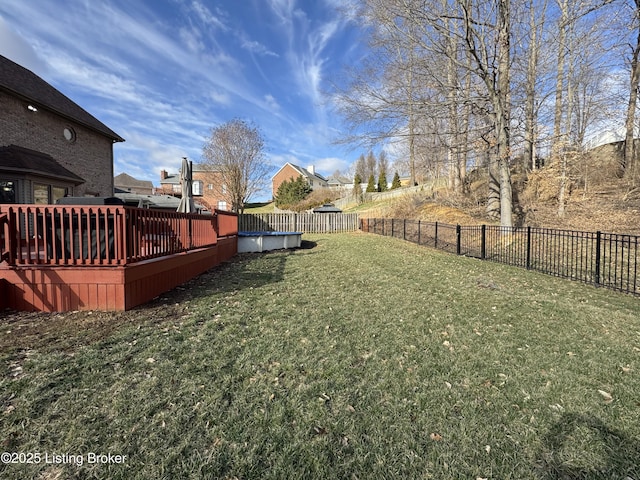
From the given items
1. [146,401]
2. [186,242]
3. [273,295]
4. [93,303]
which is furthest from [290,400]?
[186,242]

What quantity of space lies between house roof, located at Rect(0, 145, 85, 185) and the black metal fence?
1496 centimetres

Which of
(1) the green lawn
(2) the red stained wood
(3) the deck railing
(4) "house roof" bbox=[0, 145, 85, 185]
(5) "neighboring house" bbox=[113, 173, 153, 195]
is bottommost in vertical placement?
(1) the green lawn

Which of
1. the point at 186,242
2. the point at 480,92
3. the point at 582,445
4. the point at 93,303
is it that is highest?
the point at 480,92

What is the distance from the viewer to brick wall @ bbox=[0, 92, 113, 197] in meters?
11.1

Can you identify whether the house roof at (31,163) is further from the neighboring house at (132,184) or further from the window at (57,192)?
the neighboring house at (132,184)

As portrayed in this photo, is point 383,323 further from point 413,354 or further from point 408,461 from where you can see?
point 408,461

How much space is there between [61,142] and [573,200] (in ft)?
75.7

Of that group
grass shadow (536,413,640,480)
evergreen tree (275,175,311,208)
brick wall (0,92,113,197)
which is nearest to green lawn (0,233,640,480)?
grass shadow (536,413,640,480)

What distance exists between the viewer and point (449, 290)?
5.67 m

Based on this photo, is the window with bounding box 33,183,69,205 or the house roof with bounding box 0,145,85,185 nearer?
the house roof with bounding box 0,145,85,185

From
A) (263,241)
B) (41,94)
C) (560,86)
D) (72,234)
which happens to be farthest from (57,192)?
(560,86)

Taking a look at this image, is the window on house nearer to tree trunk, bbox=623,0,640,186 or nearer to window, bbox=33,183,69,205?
window, bbox=33,183,69,205

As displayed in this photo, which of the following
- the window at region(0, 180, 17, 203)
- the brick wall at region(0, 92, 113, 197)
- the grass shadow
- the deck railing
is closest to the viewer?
the grass shadow

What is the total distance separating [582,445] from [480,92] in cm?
1283
